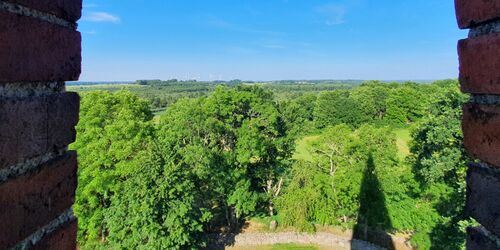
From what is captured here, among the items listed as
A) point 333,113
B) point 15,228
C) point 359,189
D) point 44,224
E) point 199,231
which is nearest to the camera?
Answer: point 15,228

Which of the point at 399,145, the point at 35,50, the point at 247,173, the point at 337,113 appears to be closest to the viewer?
the point at 35,50

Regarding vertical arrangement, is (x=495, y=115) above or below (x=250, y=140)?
above

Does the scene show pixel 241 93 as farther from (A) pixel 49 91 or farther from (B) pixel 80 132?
(A) pixel 49 91

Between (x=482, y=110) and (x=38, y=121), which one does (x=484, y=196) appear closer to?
(x=482, y=110)

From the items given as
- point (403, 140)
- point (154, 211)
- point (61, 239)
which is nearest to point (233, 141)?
point (154, 211)

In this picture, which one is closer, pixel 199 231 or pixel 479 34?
pixel 479 34

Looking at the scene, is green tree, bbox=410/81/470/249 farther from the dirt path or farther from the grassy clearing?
the grassy clearing

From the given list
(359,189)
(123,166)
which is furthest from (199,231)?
(359,189)
